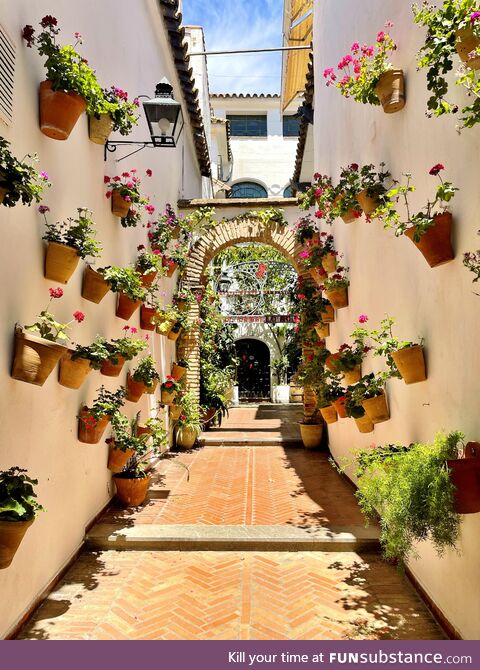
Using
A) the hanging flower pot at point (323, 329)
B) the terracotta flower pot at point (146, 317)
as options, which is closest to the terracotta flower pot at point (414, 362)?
the terracotta flower pot at point (146, 317)

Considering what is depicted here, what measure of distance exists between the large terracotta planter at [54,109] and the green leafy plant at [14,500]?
2.36m

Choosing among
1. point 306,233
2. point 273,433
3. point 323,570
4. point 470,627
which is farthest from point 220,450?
point 470,627

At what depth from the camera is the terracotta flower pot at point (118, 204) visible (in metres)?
5.15

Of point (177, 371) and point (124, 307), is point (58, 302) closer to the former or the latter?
point (124, 307)

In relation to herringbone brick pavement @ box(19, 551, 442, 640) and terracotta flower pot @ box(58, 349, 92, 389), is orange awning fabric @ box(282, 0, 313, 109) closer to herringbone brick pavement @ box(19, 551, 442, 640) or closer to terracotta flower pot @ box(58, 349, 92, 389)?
terracotta flower pot @ box(58, 349, 92, 389)

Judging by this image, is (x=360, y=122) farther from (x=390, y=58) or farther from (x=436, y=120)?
(x=436, y=120)

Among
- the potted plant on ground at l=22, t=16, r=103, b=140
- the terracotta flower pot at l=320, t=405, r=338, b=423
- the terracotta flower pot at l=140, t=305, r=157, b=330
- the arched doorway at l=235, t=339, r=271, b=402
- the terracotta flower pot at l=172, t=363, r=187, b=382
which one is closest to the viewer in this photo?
the potted plant on ground at l=22, t=16, r=103, b=140

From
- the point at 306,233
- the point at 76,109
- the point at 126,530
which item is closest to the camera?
the point at 76,109

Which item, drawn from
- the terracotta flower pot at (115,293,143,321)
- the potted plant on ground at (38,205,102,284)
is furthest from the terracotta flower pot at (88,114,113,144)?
the terracotta flower pot at (115,293,143,321)

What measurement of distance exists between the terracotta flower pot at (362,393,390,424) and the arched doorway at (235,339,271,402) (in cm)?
1447

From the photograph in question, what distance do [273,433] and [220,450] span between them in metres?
1.74

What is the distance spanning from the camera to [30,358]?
2967 mm

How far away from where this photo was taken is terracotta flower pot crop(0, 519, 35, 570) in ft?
8.06

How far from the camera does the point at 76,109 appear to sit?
3.47 metres
